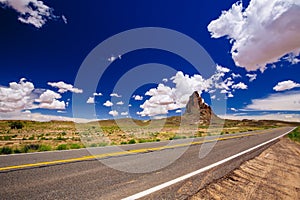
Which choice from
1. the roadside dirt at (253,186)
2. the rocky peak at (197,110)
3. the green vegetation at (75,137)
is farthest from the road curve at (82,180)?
the rocky peak at (197,110)

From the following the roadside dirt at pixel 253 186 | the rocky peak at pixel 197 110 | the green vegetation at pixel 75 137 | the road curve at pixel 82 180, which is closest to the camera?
the road curve at pixel 82 180

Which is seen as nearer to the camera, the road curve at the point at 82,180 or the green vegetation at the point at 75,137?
the road curve at the point at 82,180

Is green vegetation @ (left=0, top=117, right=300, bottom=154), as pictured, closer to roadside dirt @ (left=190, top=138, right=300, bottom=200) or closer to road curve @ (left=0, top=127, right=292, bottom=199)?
road curve @ (left=0, top=127, right=292, bottom=199)

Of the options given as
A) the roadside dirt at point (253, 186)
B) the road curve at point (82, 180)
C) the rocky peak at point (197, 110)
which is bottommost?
the roadside dirt at point (253, 186)

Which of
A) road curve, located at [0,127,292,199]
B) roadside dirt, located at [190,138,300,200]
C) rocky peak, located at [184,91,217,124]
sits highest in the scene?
rocky peak, located at [184,91,217,124]

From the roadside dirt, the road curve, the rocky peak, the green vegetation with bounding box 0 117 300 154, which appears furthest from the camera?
the rocky peak

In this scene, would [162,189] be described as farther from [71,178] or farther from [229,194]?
[71,178]

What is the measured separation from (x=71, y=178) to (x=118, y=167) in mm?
1645

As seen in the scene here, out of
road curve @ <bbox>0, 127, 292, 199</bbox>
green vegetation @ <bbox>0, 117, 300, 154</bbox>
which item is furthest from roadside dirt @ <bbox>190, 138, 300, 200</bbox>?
green vegetation @ <bbox>0, 117, 300, 154</bbox>

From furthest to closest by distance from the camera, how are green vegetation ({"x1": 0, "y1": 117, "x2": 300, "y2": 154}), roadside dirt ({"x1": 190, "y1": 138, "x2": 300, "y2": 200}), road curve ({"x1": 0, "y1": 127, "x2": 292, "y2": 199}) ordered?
green vegetation ({"x1": 0, "y1": 117, "x2": 300, "y2": 154})
roadside dirt ({"x1": 190, "y1": 138, "x2": 300, "y2": 200})
road curve ({"x1": 0, "y1": 127, "x2": 292, "y2": 199})

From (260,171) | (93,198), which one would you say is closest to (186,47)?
(260,171)

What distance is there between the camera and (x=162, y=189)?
4.29 metres

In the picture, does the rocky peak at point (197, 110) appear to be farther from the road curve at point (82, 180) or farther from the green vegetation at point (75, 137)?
the road curve at point (82, 180)

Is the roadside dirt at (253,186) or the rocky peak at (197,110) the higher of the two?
the rocky peak at (197,110)
